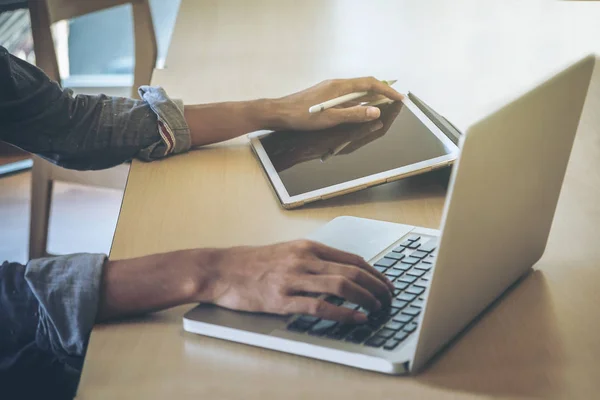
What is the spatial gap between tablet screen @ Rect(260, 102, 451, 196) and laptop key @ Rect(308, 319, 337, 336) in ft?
1.06

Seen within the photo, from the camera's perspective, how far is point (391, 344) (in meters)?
0.69

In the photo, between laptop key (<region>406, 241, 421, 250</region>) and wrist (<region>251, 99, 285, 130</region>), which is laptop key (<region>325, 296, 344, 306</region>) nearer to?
laptop key (<region>406, 241, 421, 250</region>)

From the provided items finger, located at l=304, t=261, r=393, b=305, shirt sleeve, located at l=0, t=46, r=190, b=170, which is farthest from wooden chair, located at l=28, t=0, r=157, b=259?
finger, located at l=304, t=261, r=393, b=305

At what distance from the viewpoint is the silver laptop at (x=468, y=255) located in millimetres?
623

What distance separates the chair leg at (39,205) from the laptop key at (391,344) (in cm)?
139

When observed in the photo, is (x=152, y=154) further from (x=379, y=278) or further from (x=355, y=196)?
(x=379, y=278)

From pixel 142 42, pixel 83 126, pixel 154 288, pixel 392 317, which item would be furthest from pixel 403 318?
pixel 142 42

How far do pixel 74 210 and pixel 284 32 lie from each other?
1.28 m

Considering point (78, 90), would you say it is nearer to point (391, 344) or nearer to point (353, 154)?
point (353, 154)

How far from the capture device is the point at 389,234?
908mm

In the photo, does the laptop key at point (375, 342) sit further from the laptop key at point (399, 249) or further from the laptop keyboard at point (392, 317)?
the laptop key at point (399, 249)

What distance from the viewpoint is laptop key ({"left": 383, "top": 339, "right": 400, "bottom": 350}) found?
27.2 inches

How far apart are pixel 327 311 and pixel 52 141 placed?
640mm

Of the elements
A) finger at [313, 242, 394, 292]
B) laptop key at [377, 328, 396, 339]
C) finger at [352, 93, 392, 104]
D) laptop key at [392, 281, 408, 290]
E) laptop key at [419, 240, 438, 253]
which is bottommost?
laptop key at [419, 240, 438, 253]
